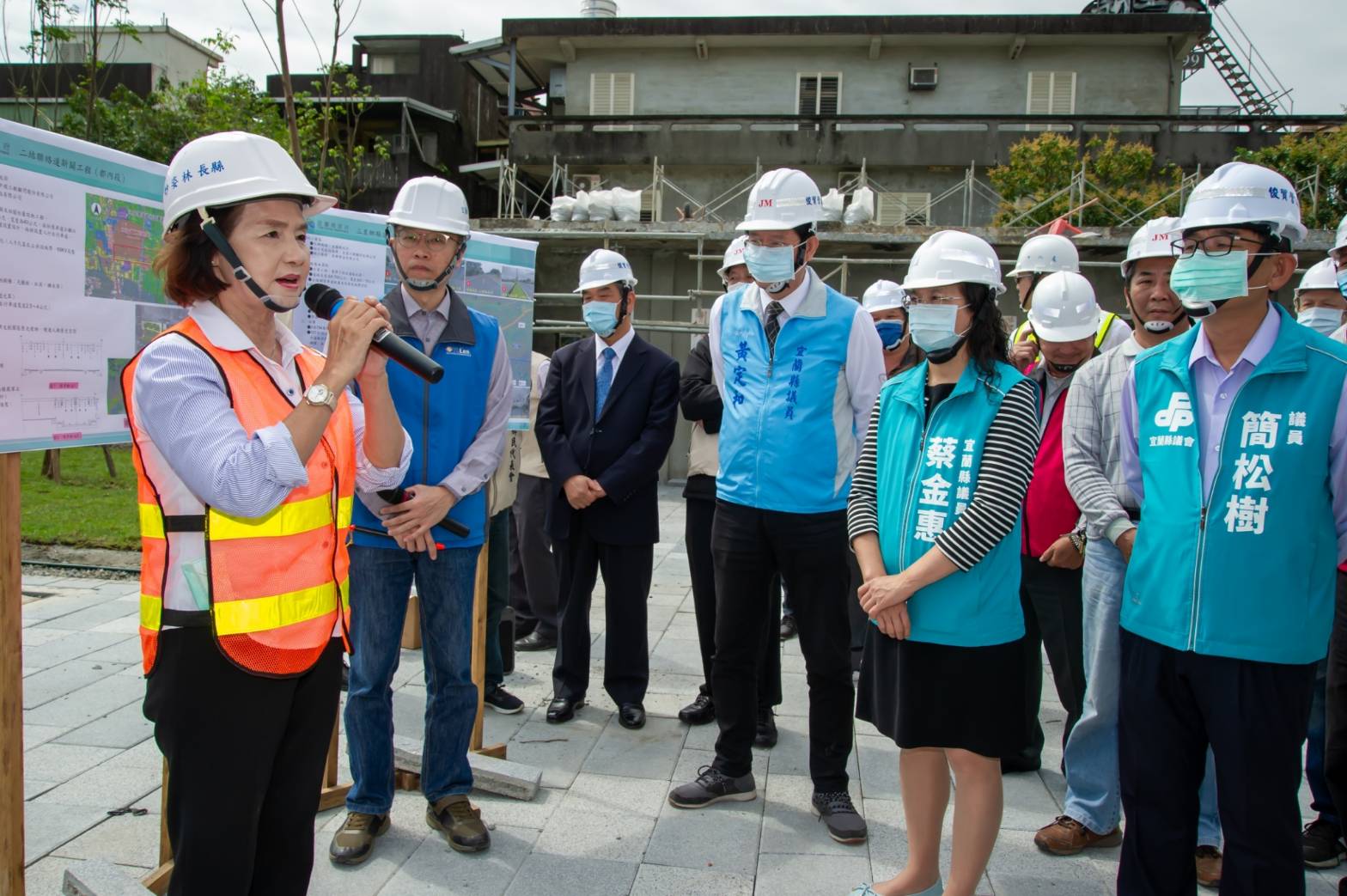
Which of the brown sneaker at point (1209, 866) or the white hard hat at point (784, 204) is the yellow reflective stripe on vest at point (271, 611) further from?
the brown sneaker at point (1209, 866)

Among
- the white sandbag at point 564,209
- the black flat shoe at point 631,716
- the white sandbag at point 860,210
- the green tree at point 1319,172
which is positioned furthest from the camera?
the white sandbag at point 564,209

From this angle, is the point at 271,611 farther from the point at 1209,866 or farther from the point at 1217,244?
the point at 1209,866

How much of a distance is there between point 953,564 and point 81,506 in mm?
9706

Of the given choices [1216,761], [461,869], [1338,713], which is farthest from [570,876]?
[1338,713]

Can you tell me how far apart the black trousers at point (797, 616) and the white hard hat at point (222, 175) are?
2067mm

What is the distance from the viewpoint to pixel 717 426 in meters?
4.88

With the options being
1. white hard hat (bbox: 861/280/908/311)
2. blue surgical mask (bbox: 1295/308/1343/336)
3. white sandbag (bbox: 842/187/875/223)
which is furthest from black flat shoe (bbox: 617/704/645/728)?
white sandbag (bbox: 842/187/875/223)

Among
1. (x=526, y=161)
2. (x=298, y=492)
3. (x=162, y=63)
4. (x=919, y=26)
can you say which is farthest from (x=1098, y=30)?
(x=162, y=63)

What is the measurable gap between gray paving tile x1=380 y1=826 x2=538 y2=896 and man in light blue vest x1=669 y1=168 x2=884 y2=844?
0.65 meters

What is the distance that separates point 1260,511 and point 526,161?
17.8 meters

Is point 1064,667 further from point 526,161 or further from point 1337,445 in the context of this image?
point 526,161

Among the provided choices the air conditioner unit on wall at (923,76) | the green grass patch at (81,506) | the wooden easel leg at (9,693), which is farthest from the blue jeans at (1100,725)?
the air conditioner unit on wall at (923,76)

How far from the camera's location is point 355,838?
3.16 meters

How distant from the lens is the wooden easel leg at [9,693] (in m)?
2.48
